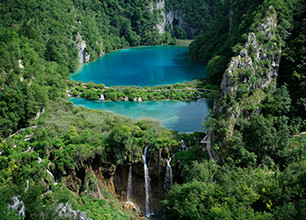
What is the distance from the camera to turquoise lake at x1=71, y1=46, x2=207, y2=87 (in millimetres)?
69625

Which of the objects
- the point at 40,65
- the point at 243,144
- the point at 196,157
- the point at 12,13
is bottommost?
the point at 196,157

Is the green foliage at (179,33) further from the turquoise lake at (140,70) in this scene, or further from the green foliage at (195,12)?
the turquoise lake at (140,70)

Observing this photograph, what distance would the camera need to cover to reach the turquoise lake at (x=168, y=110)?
43787 mm

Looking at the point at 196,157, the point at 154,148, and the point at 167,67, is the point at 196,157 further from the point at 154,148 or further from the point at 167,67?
the point at 167,67

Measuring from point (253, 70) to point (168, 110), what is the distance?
18022 mm

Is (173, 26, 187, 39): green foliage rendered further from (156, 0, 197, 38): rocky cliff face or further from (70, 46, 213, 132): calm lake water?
(70, 46, 213, 132): calm lake water

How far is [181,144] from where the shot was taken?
3381cm

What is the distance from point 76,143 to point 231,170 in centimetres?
1766

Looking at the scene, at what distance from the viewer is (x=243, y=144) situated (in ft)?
98.3

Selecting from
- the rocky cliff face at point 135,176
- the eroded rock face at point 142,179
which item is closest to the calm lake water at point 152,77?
the eroded rock face at point 142,179

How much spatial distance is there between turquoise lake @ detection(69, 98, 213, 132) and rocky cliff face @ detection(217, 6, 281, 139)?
9.34 m

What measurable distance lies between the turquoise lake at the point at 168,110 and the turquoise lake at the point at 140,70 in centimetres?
1269

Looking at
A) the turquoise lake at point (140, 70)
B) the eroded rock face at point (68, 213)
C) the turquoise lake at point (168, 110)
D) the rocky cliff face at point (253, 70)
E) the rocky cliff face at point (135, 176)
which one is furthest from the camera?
the turquoise lake at point (140, 70)

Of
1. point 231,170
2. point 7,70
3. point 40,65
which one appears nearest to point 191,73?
point 40,65
